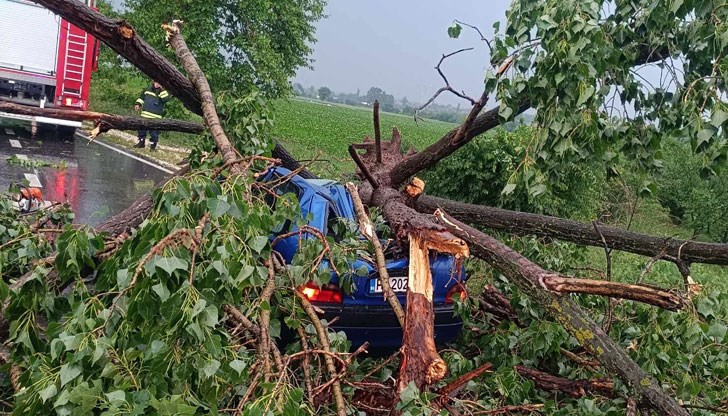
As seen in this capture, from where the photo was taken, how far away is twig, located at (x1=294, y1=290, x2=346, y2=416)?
8.18ft

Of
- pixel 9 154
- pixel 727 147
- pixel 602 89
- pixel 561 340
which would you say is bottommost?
pixel 9 154

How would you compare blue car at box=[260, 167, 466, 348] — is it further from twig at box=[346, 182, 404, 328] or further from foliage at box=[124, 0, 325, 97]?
foliage at box=[124, 0, 325, 97]

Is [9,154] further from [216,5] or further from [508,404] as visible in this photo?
[508,404]

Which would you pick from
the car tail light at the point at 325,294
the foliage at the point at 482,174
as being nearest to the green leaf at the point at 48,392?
the car tail light at the point at 325,294

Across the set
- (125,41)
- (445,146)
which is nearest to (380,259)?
(445,146)

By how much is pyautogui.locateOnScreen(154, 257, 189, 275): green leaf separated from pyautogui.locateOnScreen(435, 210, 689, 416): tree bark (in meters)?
1.72

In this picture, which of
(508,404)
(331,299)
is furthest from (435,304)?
(508,404)

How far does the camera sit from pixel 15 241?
9.69 feet

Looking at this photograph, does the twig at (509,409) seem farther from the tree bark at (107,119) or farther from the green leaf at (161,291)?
the tree bark at (107,119)

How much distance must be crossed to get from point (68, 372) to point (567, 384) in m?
2.55

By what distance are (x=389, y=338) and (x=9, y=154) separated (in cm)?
854

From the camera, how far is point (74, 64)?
37.7 ft

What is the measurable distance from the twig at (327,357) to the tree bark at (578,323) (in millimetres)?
991

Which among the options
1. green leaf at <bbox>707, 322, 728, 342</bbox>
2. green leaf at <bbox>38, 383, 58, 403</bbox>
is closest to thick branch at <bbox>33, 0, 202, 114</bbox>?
green leaf at <bbox>38, 383, 58, 403</bbox>
